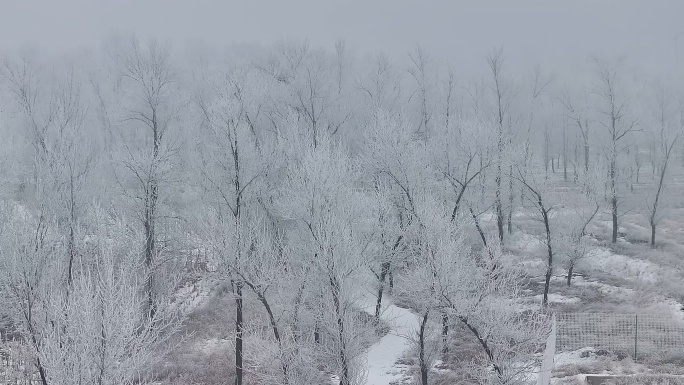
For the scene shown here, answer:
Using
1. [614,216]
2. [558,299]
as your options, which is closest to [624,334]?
[558,299]

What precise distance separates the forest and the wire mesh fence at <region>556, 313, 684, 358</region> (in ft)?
6.76

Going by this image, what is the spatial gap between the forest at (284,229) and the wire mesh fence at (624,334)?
6.76 feet

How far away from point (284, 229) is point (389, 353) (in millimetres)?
7286

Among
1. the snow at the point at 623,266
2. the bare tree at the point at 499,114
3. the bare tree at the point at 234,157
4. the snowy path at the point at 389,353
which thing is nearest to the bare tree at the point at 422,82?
the bare tree at the point at 499,114

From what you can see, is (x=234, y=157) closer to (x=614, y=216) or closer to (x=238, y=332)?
(x=238, y=332)

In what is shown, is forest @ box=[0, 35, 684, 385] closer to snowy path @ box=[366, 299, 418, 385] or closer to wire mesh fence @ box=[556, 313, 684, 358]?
snowy path @ box=[366, 299, 418, 385]

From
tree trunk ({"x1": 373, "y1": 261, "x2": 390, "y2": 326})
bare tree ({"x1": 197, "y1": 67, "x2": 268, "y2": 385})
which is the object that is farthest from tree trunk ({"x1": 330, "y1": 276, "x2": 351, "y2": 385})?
tree trunk ({"x1": 373, "y1": 261, "x2": 390, "y2": 326})

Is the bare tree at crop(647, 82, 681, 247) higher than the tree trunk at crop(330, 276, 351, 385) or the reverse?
higher

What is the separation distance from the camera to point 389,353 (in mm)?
19828

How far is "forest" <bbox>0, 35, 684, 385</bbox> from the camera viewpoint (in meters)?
13.9

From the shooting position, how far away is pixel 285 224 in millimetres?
24250

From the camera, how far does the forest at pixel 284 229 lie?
1395 centimetres

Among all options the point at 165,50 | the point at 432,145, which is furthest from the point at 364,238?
the point at 165,50

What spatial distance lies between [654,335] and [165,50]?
2264 cm
